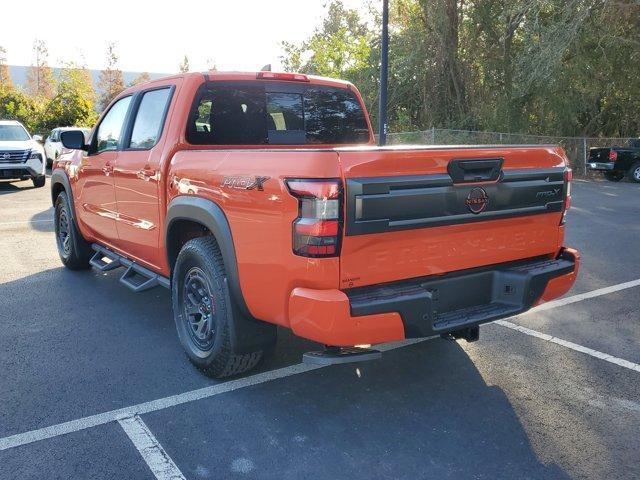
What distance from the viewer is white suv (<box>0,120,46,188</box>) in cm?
1439

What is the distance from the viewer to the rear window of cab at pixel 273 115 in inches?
169

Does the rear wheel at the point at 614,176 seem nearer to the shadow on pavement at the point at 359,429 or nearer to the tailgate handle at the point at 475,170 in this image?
the shadow on pavement at the point at 359,429

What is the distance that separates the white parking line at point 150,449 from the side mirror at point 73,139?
308cm

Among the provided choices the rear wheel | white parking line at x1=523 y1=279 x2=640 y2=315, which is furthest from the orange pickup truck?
the rear wheel

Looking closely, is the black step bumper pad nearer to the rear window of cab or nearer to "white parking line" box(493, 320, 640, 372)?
"white parking line" box(493, 320, 640, 372)

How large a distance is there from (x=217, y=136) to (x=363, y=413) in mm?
2293

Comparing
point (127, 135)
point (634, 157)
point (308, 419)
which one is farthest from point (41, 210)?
point (634, 157)

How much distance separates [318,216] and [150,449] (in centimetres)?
148

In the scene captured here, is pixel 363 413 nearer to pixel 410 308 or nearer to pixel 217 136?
pixel 410 308

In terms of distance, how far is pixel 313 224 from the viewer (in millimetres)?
2779

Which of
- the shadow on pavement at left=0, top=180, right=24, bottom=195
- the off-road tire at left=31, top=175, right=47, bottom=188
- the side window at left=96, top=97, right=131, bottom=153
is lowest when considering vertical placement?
the shadow on pavement at left=0, top=180, right=24, bottom=195

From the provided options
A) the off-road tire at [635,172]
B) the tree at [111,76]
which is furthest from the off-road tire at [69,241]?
the tree at [111,76]

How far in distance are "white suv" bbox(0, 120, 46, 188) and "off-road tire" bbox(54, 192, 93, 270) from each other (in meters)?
9.04

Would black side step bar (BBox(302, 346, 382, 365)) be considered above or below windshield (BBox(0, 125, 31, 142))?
below
